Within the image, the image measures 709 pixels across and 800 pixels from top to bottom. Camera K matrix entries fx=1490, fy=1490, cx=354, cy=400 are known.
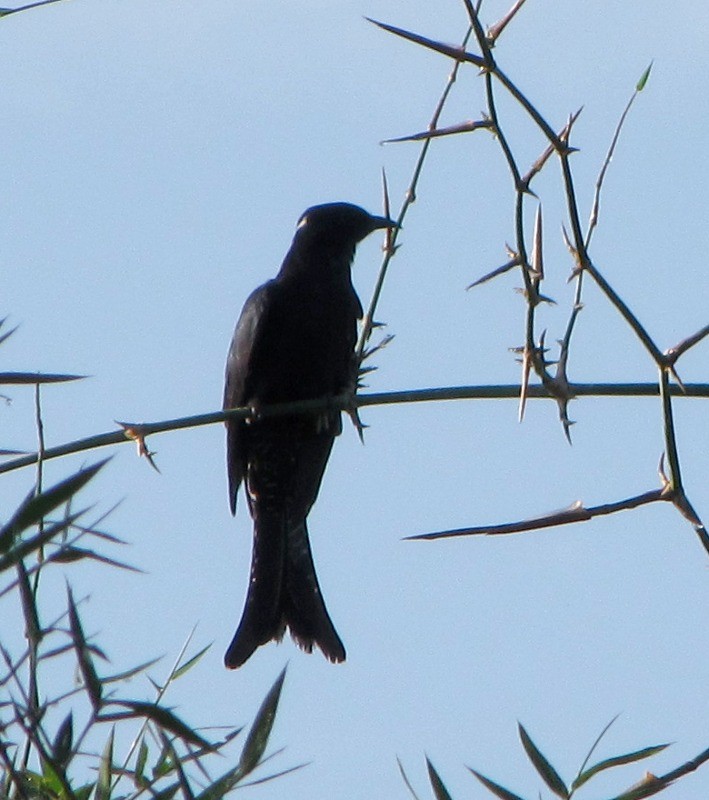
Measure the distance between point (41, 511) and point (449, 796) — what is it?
1.23m

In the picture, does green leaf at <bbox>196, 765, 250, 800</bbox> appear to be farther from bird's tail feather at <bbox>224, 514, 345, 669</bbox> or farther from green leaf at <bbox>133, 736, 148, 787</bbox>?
bird's tail feather at <bbox>224, 514, 345, 669</bbox>

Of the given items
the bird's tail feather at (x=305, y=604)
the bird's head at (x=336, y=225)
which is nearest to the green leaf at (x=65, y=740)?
the bird's tail feather at (x=305, y=604)

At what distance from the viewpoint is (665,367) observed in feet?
7.32

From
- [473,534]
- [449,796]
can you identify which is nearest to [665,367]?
[473,534]

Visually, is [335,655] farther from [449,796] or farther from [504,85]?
[504,85]

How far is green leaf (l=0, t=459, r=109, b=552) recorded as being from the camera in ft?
4.62

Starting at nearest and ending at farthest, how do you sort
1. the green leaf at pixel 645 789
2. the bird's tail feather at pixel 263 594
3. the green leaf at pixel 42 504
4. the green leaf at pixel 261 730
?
the green leaf at pixel 42 504
the green leaf at pixel 645 789
the green leaf at pixel 261 730
the bird's tail feather at pixel 263 594

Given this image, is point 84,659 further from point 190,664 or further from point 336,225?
point 336,225

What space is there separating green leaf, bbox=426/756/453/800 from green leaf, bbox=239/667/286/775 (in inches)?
10.9

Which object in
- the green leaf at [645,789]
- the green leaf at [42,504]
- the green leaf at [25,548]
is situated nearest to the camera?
the green leaf at [42,504]

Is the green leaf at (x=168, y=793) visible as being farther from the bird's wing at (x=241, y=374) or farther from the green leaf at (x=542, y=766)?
the bird's wing at (x=241, y=374)

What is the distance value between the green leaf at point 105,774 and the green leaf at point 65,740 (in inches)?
2.4

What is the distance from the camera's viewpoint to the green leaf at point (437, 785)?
2463 mm

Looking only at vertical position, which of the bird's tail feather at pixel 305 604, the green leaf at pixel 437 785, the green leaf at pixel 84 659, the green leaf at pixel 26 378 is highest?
the bird's tail feather at pixel 305 604
